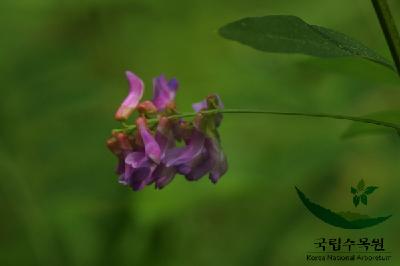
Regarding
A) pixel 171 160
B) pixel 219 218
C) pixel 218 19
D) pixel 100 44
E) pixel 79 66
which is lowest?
Answer: pixel 171 160

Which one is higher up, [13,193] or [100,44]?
[100,44]

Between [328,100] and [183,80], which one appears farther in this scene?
[183,80]

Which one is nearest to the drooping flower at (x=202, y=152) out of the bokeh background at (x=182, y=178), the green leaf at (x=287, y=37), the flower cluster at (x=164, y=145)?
the flower cluster at (x=164, y=145)

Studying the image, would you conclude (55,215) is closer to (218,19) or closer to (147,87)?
(147,87)

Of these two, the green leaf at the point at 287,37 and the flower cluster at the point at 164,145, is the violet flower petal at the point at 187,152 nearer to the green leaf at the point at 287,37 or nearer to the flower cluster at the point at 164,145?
the flower cluster at the point at 164,145

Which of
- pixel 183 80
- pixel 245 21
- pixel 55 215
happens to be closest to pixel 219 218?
pixel 183 80

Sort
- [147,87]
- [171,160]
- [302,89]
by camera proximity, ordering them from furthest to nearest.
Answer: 1. [147,87]
2. [302,89]
3. [171,160]

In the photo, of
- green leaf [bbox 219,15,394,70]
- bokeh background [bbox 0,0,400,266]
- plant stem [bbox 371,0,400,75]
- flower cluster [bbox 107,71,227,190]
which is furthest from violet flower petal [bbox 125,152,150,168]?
bokeh background [bbox 0,0,400,266]

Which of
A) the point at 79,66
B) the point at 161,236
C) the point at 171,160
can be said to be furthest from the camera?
the point at 79,66
